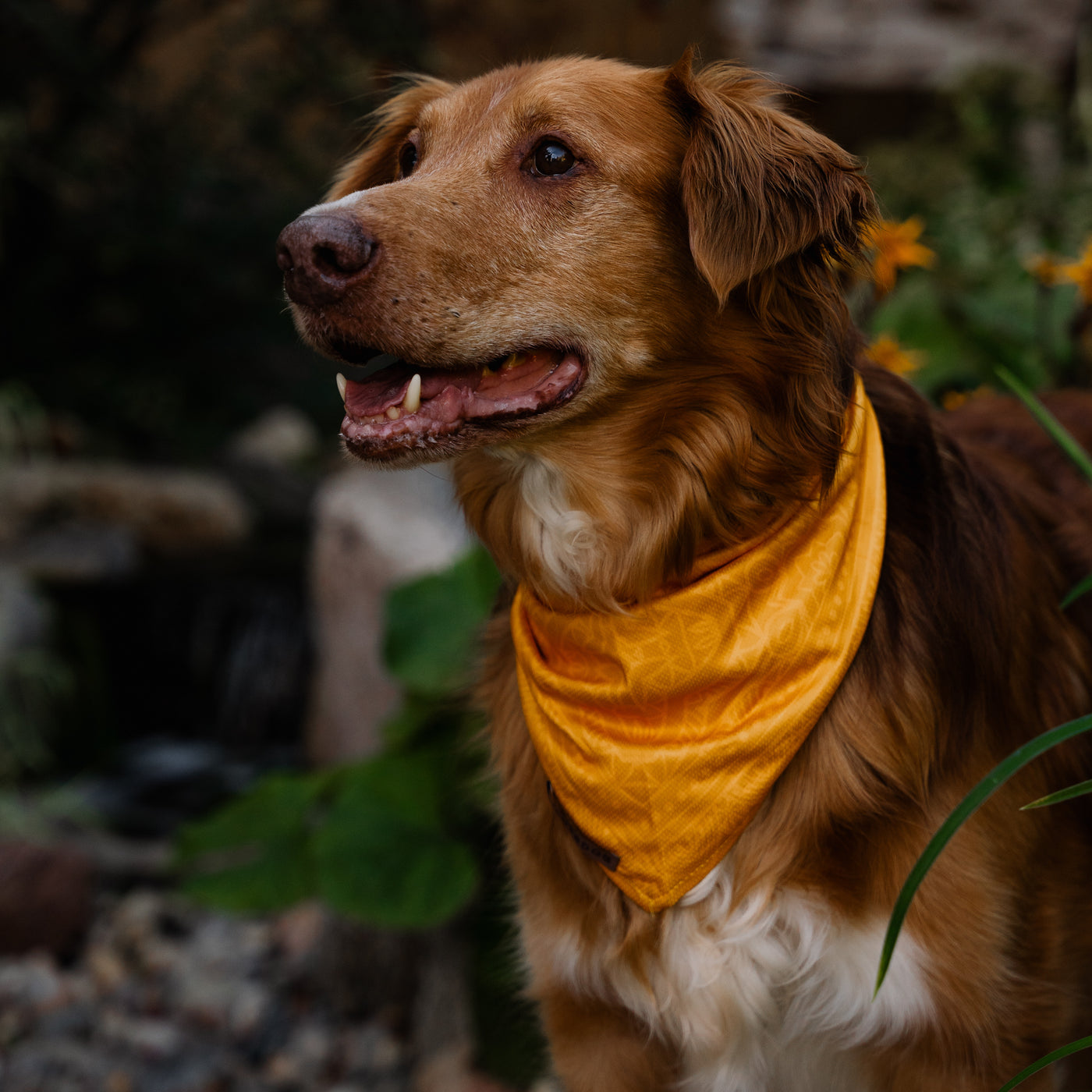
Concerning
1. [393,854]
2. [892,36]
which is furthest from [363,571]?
[892,36]

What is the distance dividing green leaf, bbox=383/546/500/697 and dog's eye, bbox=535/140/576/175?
134 cm

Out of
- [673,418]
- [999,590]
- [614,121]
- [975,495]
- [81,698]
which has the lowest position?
[81,698]

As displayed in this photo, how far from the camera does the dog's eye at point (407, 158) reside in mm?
2084

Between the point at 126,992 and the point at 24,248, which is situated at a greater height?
the point at 24,248

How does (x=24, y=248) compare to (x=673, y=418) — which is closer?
(x=673, y=418)

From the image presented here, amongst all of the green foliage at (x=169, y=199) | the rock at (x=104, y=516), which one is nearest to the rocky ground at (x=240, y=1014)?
the rock at (x=104, y=516)

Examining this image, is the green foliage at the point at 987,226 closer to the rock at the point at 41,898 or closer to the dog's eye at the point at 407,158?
the dog's eye at the point at 407,158

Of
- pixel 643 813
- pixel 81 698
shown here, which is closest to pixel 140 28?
pixel 81 698

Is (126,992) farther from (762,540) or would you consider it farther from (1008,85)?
(1008,85)

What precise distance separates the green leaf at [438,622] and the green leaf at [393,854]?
0.25 metres

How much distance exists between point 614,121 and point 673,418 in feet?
1.56

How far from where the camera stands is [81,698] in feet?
18.9

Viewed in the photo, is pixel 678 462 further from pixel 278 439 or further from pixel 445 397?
pixel 278 439

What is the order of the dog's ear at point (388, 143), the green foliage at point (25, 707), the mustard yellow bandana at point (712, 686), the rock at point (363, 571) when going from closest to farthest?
the mustard yellow bandana at point (712, 686) → the dog's ear at point (388, 143) → the rock at point (363, 571) → the green foliage at point (25, 707)
